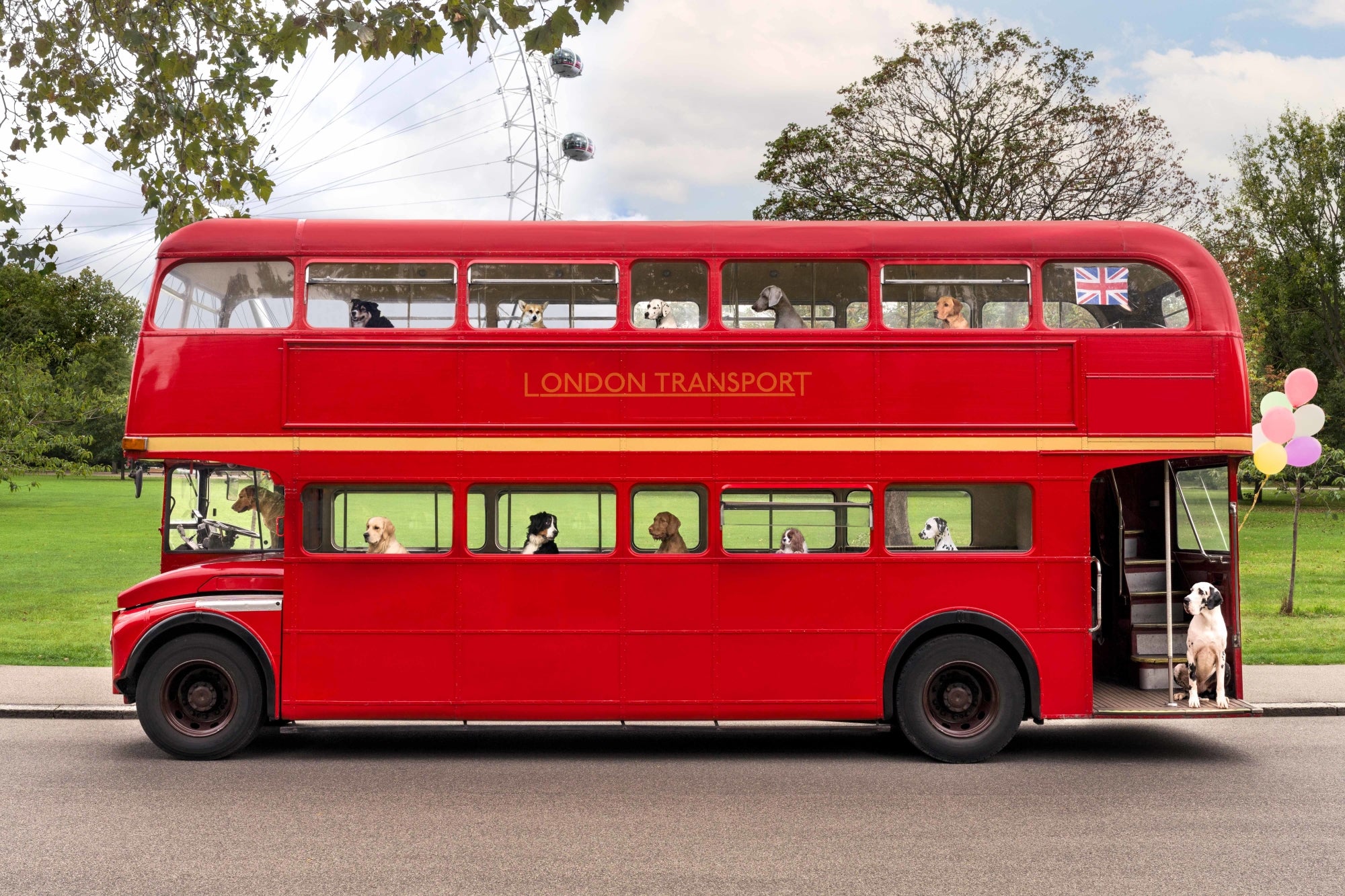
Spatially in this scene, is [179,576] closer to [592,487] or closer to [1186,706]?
[592,487]

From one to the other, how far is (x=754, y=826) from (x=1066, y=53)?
26051 mm

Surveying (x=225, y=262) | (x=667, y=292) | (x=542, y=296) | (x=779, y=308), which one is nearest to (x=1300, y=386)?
(x=779, y=308)

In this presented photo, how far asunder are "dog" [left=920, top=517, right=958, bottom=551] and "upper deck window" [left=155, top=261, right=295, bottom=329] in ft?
15.7

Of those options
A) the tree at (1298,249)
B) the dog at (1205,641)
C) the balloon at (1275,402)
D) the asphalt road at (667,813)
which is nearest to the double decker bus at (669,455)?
the dog at (1205,641)

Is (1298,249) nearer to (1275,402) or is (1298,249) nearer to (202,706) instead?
(1275,402)

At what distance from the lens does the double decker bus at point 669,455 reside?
8234 mm

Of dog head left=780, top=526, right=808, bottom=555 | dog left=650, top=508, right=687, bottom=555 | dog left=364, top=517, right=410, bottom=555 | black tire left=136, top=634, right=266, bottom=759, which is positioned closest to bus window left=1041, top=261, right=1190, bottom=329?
dog head left=780, top=526, right=808, bottom=555

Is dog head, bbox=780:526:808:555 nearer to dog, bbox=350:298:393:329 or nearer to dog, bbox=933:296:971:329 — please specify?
dog, bbox=933:296:971:329

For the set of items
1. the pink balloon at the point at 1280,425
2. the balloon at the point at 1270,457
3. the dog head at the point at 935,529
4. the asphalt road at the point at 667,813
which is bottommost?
the asphalt road at the point at 667,813

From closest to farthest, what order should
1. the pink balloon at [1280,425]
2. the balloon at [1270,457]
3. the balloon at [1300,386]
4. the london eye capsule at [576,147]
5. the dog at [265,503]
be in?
the dog at [265,503] → the balloon at [1300,386] → the pink balloon at [1280,425] → the balloon at [1270,457] → the london eye capsule at [576,147]

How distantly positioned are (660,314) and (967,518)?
8.67 ft

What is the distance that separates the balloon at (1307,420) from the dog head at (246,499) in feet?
36.6

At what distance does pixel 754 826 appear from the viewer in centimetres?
649

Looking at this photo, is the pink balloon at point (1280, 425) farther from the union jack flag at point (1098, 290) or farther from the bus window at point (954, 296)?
the bus window at point (954, 296)
